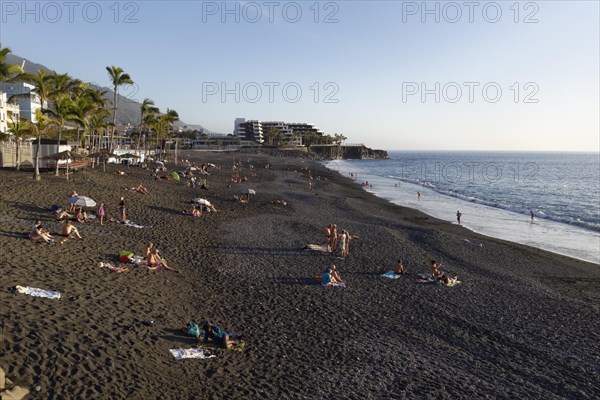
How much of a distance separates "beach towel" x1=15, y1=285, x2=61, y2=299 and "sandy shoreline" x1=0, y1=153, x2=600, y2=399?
28 centimetres

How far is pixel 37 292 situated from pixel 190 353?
4.54m

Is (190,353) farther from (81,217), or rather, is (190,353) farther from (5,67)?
(5,67)

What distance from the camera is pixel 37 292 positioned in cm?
1032

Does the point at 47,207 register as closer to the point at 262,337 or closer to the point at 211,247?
the point at 211,247

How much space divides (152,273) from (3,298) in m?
4.95

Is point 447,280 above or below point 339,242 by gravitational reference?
below

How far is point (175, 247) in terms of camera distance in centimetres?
1798

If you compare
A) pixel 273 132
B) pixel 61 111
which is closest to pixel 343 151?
pixel 273 132

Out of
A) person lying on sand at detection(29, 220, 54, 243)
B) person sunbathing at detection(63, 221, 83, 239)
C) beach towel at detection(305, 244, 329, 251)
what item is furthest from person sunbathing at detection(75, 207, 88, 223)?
beach towel at detection(305, 244, 329, 251)

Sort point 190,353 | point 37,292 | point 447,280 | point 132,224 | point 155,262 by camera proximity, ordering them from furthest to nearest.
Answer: point 132,224, point 447,280, point 155,262, point 37,292, point 190,353

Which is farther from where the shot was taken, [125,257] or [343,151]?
[343,151]

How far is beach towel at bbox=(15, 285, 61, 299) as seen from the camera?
10172mm

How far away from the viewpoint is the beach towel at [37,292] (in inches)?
400

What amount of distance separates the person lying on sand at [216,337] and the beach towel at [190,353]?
0.48 m
